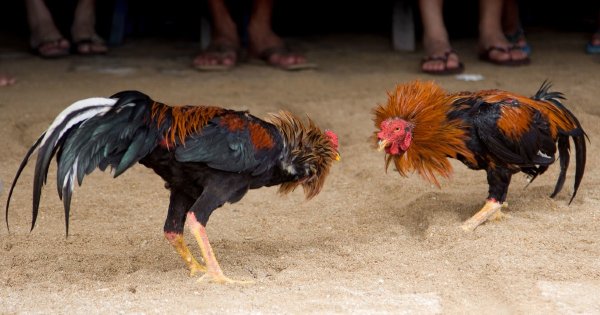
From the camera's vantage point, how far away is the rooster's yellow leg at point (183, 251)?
3.78 m

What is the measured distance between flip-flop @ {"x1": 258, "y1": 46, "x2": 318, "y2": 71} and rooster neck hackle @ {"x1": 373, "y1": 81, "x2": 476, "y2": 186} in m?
2.83

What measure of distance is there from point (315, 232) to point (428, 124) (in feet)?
2.59

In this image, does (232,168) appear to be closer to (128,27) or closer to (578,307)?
(578,307)

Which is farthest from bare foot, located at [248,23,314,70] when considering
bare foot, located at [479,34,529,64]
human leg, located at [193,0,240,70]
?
bare foot, located at [479,34,529,64]

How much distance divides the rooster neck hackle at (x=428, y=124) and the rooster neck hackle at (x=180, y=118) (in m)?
0.93

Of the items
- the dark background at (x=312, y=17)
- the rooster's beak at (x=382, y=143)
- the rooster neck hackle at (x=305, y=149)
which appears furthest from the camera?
the dark background at (x=312, y=17)

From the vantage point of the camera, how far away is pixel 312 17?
877 cm

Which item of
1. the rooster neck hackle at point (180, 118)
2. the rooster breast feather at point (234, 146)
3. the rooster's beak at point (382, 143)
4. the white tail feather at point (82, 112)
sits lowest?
the rooster's beak at point (382, 143)

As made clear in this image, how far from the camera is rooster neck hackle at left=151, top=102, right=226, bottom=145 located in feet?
11.4

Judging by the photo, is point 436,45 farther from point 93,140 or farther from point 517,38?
point 93,140

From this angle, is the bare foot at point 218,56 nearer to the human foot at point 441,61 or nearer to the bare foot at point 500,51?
the human foot at point 441,61

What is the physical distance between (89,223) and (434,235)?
5.66 ft

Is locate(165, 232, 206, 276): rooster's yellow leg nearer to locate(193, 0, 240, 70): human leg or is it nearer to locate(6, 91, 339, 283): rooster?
locate(6, 91, 339, 283): rooster

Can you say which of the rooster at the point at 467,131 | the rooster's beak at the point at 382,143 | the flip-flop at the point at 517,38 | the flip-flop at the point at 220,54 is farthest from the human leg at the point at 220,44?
the rooster's beak at the point at 382,143
